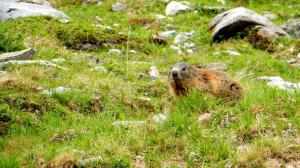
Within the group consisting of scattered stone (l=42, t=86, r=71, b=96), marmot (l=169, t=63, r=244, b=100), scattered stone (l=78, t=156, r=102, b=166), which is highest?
scattered stone (l=78, t=156, r=102, b=166)

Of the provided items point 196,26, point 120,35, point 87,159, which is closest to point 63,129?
point 87,159

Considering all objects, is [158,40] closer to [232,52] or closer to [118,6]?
[232,52]

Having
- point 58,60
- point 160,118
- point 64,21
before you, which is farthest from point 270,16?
point 160,118

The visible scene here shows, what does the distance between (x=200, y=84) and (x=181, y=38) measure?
6542mm

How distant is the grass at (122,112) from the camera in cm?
620

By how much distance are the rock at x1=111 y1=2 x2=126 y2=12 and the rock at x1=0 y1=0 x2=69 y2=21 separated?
280 cm

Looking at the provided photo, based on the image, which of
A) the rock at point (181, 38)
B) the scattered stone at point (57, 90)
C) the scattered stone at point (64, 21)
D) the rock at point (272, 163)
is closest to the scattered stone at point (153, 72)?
the scattered stone at point (57, 90)

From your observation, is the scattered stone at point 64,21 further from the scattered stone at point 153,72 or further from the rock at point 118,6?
the rock at point 118,6

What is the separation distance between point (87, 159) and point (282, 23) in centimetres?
1177

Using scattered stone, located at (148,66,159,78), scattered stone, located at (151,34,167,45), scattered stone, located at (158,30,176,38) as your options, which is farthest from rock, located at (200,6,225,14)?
scattered stone, located at (148,66,159,78)

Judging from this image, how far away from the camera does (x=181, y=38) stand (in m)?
14.9

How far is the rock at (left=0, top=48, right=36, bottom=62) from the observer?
10328mm

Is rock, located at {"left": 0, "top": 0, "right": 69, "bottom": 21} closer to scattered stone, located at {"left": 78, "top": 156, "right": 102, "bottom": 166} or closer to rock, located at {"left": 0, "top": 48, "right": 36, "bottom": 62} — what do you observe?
rock, located at {"left": 0, "top": 48, "right": 36, "bottom": 62}

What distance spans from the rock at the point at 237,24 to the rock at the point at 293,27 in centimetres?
49
